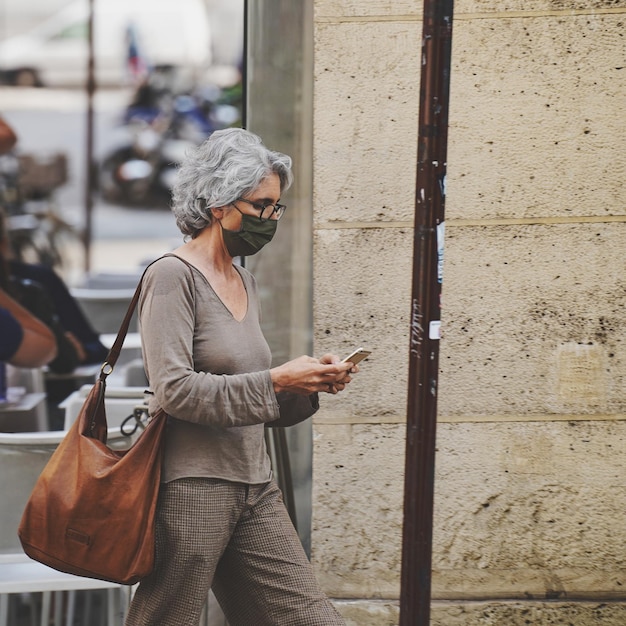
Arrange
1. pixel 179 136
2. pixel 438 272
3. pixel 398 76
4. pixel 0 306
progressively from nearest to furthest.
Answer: pixel 438 272 → pixel 398 76 → pixel 0 306 → pixel 179 136

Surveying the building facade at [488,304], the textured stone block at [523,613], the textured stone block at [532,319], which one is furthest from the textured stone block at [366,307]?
the textured stone block at [523,613]

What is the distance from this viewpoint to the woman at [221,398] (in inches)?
84.8

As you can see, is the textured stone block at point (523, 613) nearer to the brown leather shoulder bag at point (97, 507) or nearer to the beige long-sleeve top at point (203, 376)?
the beige long-sleeve top at point (203, 376)

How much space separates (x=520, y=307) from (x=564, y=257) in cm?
22

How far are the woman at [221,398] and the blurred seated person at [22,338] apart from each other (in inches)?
87.0

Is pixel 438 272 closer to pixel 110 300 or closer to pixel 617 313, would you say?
pixel 617 313

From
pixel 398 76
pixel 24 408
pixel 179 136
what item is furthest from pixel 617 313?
pixel 179 136

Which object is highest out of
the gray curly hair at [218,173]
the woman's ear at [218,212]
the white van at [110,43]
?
the white van at [110,43]

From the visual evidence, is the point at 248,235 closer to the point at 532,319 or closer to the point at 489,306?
the point at 489,306

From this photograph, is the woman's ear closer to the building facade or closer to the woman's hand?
the woman's hand

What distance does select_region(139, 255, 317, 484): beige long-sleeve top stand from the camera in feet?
7.00

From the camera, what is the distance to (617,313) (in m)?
3.39

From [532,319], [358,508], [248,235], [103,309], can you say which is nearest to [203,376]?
[248,235]

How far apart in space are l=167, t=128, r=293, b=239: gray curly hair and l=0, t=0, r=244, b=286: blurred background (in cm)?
1109
